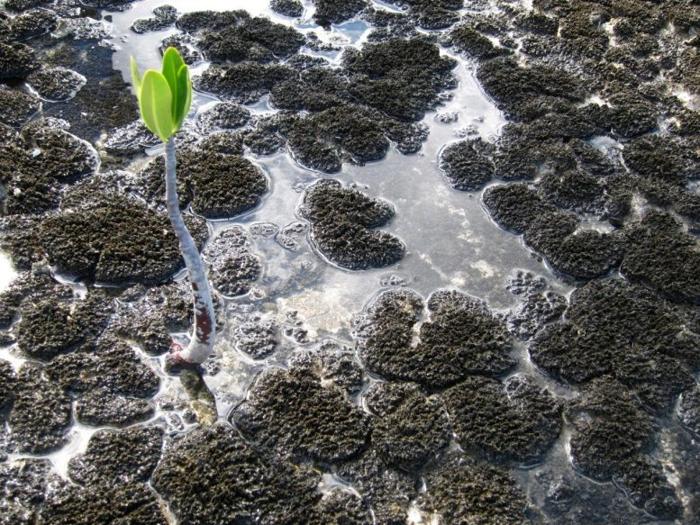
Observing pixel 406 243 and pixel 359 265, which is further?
pixel 406 243

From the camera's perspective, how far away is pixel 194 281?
3.62 meters

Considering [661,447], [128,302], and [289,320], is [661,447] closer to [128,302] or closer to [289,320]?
[289,320]

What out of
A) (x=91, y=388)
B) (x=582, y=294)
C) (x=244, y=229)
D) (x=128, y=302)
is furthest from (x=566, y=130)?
(x=91, y=388)

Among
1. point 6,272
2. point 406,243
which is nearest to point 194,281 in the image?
point 6,272

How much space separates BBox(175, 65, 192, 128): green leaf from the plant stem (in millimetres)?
143

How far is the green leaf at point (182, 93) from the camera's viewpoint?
303 centimetres

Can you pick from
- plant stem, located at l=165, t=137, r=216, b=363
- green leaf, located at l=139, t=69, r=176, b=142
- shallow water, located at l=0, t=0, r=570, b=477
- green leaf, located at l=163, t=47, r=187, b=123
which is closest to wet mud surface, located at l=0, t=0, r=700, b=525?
shallow water, located at l=0, t=0, r=570, b=477

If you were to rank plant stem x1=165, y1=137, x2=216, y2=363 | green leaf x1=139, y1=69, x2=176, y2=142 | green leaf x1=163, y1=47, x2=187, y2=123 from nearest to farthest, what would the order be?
green leaf x1=139, y1=69, x2=176, y2=142
green leaf x1=163, y1=47, x2=187, y2=123
plant stem x1=165, y1=137, x2=216, y2=363

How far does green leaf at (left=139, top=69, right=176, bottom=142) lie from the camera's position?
287cm

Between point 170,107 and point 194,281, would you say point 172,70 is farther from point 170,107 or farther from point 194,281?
point 194,281

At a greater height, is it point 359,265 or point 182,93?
point 182,93

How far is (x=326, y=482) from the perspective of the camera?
141 inches

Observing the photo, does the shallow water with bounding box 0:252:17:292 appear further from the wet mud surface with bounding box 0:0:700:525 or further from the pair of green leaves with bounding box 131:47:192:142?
the pair of green leaves with bounding box 131:47:192:142

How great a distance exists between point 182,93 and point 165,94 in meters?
0.12
